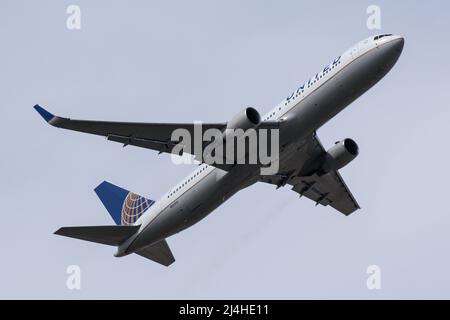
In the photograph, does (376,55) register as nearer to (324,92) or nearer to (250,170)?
(324,92)

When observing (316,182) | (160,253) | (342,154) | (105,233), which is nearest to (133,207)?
(160,253)

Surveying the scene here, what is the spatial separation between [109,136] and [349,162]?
42.3 feet

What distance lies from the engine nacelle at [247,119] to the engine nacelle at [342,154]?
720 centimetres

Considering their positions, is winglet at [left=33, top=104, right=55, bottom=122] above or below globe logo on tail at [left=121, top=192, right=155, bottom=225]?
above

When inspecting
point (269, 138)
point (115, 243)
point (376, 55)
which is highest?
point (376, 55)

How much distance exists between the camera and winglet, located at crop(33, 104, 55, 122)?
41.5m

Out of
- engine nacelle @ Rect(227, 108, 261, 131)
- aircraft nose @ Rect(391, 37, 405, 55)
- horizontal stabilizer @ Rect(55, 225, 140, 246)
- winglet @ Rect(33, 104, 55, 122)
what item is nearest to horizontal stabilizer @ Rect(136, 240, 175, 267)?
horizontal stabilizer @ Rect(55, 225, 140, 246)

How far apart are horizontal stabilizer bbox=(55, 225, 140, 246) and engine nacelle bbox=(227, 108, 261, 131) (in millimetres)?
9904

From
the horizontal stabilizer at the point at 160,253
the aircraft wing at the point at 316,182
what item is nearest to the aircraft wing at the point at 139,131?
the aircraft wing at the point at 316,182

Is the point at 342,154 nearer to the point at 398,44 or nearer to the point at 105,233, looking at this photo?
the point at 398,44

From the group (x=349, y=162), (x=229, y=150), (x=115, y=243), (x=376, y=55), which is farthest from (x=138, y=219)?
(x=376, y=55)

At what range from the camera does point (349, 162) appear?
50.1 m

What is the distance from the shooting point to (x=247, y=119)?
44.2 meters

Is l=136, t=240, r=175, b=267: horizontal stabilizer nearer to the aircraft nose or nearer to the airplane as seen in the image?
the airplane
